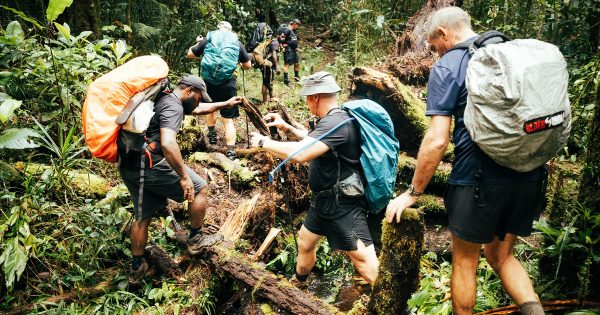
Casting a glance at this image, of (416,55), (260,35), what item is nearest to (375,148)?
(416,55)

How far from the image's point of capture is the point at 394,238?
263 cm

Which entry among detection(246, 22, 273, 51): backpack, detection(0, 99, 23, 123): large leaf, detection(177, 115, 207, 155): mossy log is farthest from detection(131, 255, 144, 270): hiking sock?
detection(246, 22, 273, 51): backpack

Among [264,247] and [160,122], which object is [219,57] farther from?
[264,247]

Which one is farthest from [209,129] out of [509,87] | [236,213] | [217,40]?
[509,87]

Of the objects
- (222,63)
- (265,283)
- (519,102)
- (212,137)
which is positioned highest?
(519,102)

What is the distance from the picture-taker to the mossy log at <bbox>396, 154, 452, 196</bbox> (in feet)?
22.3

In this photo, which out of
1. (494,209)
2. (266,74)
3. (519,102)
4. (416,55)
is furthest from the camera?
(266,74)

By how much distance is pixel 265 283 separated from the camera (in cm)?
398

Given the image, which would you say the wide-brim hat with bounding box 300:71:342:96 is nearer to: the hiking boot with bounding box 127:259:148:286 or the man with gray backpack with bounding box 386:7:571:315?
the man with gray backpack with bounding box 386:7:571:315

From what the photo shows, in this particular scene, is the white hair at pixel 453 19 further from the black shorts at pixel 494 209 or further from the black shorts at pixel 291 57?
the black shorts at pixel 291 57

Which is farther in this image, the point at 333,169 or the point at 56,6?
the point at 56,6

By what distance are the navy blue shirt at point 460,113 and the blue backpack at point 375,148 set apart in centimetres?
88

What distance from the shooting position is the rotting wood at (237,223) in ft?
16.6

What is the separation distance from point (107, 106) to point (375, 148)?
8.49 feet
